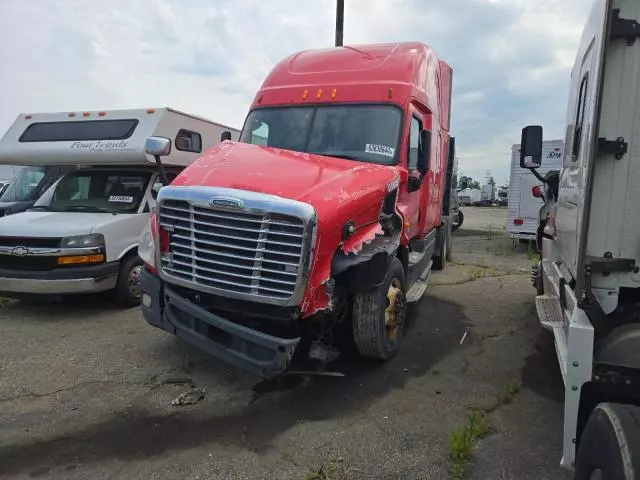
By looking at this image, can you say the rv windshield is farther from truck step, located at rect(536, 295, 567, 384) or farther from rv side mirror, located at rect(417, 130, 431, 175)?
truck step, located at rect(536, 295, 567, 384)

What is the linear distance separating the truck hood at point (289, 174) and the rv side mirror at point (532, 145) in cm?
129

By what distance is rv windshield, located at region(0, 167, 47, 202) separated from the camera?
37.6ft

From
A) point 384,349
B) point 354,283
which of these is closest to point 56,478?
point 354,283

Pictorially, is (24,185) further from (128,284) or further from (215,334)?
(215,334)

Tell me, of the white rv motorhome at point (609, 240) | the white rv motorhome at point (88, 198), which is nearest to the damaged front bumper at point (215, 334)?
the white rv motorhome at point (609, 240)

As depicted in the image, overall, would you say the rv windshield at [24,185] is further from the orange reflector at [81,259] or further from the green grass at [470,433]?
the green grass at [470,433]

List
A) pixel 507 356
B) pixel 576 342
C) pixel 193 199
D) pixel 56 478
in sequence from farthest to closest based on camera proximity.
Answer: pixel 507 356 < pixel 193 199 < pixel 56 478 < pixel 576 342

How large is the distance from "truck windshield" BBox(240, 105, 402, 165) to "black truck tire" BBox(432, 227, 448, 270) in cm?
475

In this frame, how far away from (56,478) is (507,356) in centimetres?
443

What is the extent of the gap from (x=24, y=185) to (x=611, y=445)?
41.6ft

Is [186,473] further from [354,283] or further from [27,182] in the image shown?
[27,182]

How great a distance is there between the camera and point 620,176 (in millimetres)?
2801

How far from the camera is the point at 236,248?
12.8 ft

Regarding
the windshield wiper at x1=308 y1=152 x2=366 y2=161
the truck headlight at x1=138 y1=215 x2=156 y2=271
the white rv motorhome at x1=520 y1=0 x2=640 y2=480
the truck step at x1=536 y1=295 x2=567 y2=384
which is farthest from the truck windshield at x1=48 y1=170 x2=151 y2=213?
the white rv motorhome at x1=520 y1=0 x2=640 y2=480
